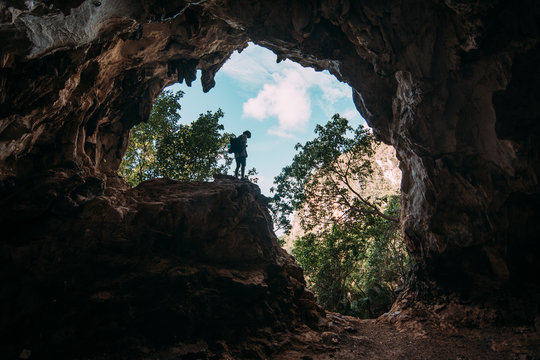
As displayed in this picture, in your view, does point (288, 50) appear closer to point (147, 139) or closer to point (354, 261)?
point (147, 139)

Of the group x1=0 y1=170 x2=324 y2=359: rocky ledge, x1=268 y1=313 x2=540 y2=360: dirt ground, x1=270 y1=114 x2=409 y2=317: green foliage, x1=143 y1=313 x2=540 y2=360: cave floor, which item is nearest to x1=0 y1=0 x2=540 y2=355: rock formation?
x1=0 y1=170 x2=324 y2=359: rocky ledge

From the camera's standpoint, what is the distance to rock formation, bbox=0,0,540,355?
674 cm

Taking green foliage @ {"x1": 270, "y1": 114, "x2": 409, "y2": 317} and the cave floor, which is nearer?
the cave floor

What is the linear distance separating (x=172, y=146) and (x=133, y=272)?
9.99 m

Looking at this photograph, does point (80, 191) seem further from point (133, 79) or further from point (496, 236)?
point (496, 236)

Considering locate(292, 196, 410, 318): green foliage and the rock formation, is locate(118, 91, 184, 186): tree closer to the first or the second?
the rock formation

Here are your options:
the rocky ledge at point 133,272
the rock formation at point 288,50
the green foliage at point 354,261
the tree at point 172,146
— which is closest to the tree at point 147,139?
the tree at point 172,146

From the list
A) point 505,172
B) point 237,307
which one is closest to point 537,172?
point 505,172

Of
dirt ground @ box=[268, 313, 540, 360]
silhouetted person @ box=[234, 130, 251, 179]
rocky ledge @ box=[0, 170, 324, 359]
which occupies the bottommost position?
dirt ground @ box=[268, 313, 540, 360]

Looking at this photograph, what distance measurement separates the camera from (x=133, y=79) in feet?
42.3

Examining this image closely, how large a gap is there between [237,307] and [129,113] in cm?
1189

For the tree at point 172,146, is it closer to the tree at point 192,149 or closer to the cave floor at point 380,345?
the tree at point 192,149

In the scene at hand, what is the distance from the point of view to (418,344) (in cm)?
921

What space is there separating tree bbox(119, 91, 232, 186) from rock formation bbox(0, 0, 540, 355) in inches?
116
